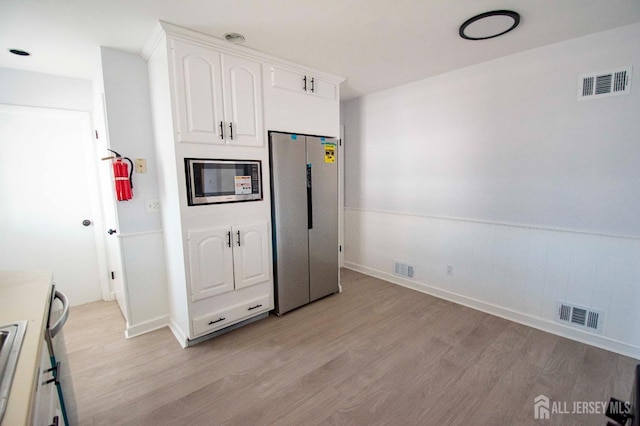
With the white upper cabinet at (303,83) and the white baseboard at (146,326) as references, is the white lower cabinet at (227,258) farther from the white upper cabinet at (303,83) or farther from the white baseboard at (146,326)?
the white upper cabinet at (303,83)

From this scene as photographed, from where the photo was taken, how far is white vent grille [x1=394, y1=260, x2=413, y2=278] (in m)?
3.54

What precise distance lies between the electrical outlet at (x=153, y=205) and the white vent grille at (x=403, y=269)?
2.81 meters

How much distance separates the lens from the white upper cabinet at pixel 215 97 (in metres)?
2.15

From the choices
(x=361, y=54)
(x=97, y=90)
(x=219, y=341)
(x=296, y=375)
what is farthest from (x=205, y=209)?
(x=361, y=54)

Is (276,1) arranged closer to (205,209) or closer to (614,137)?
(205,209)

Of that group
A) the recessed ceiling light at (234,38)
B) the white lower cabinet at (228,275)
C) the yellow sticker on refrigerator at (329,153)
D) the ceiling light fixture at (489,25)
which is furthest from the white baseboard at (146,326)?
the ceiling light fixture at (489,25)

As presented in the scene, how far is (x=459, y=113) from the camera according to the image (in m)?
2.95

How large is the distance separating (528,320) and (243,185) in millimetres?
2925

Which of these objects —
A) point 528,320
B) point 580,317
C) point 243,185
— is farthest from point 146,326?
point 580,317

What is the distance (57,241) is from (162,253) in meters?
1.33

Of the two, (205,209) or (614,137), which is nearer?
(614,137)

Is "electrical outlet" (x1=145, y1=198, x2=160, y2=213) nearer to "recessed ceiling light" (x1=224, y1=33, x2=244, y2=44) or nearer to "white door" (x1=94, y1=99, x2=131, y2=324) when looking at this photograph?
"white door" (x1=94, y1=99, x2=131, y2=324)

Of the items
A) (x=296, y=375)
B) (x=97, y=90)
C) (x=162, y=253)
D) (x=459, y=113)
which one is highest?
(x=97, y=90)

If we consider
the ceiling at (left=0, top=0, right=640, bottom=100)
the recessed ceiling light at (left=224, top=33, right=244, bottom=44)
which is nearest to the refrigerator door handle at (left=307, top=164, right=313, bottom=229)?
the ceiling at (left=0, top=0, right=640, bottom=100)
